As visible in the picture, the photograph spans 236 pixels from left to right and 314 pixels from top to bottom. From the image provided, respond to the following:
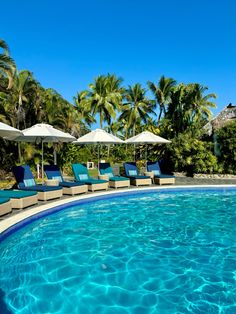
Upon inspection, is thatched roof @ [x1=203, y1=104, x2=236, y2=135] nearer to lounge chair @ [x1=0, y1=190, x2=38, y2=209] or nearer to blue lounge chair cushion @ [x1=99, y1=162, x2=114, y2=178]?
blue lounge chair cushion @ [x1=99, y1=162, x2=114, y2=178]

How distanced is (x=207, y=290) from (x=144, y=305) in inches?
46.6

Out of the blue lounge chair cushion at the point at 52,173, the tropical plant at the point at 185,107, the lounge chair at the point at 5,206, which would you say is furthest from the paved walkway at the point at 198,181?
the tropical plant at the point at 185,107

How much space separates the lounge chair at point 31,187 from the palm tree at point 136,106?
80.1 ft

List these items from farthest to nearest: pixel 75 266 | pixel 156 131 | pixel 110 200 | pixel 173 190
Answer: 1. pixel 156 131
2. pixel 173 190
3. pixel 110 200
4. pixel 75 266

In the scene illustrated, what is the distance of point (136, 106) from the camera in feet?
116

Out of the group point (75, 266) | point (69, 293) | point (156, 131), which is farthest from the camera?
point (156, 131)

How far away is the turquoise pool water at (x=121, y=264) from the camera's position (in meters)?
4.28

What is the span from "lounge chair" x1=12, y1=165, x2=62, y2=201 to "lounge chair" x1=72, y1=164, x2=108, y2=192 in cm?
219

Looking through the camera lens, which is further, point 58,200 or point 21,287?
point 58,200

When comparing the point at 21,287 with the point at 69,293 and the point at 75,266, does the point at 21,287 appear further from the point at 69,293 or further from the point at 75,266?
the point at 75,266

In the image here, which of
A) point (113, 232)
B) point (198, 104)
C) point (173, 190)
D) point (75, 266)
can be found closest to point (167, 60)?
point (198, 104)

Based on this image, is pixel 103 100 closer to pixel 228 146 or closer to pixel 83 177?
pixel 228 146

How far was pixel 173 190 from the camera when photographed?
1445 cm

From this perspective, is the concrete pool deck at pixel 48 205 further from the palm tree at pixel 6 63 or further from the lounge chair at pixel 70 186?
the palm tree at pixel 6 63
